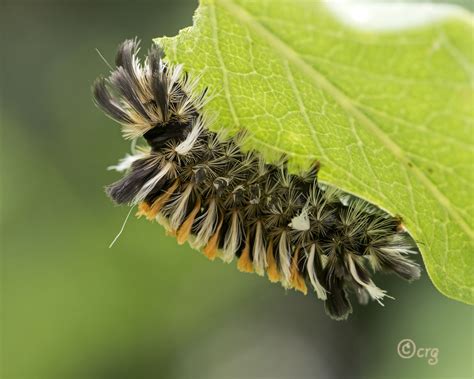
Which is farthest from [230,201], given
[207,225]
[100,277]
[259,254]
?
[100,277]

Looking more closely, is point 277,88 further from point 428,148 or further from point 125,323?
point 125,323

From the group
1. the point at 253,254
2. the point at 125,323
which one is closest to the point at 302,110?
the point at 253,254

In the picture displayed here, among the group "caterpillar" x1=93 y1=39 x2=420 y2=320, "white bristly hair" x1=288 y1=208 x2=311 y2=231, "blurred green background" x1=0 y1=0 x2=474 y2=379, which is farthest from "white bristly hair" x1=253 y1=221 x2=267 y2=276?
"blurred green background" x1=0 y1=0 x2=474 y2=379

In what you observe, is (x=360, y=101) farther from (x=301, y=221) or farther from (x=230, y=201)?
(x=230, y=201)

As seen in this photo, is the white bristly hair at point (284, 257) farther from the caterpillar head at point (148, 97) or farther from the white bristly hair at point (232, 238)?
the caterpillar head at point (148, 97)

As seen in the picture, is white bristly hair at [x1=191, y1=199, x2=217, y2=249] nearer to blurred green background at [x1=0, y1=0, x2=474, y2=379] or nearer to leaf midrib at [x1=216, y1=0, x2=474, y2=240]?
leaf midrib at [x1=216, y1=0, x2=474, y2=240]

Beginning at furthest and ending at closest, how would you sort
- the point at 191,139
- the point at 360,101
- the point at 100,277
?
the point at 100,277 → the point at 191,139 → the point at 360,101

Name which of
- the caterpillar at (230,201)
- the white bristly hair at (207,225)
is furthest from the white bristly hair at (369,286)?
the white bristly hair at (207,225)
